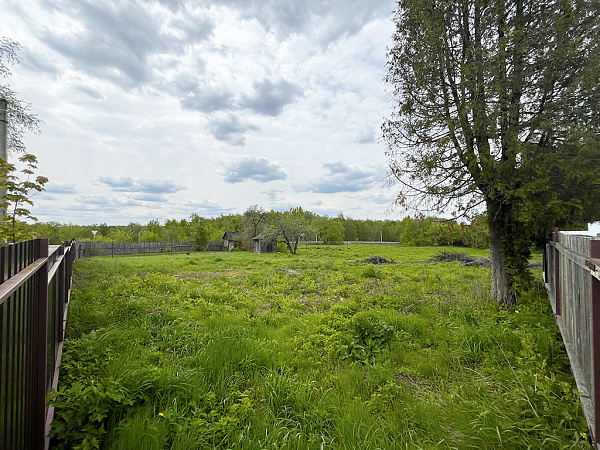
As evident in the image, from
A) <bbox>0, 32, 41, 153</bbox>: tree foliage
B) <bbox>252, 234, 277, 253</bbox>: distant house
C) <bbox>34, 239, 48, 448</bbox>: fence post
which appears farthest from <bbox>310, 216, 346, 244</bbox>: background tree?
<bbox>34, 239, 48, 448</bbox>: fence post

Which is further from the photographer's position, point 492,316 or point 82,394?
point 492,316

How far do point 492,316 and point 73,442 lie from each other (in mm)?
5702

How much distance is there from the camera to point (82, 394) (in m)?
2.46

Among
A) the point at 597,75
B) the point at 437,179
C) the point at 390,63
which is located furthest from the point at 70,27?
the point at 597,75

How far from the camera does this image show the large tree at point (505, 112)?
201 inches

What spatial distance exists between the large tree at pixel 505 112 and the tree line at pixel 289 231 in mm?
516

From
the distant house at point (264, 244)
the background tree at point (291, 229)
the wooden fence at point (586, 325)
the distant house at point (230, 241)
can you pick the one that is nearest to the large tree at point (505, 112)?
the wooden fence at point (586, 325)

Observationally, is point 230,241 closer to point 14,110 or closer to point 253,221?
point 253,221

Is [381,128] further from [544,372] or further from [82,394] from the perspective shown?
[82,394]

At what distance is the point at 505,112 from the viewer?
17.9 ft

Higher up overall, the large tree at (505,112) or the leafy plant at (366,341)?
the large tree at (505,112)

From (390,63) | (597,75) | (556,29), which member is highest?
(390,63)

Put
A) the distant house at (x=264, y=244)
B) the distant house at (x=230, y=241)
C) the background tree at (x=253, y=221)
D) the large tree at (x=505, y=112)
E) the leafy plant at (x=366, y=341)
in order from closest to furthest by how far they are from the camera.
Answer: the leafy plant at (x=366, y=341)
the large tree at (x=505, y=112)
the distant house at (x=264, y=244)
the background tree at (x=253, y=221)
the distant house at (x=230, y=241)

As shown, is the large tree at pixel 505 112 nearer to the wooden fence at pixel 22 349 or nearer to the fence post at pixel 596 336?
the fence post at pixel 596 336
